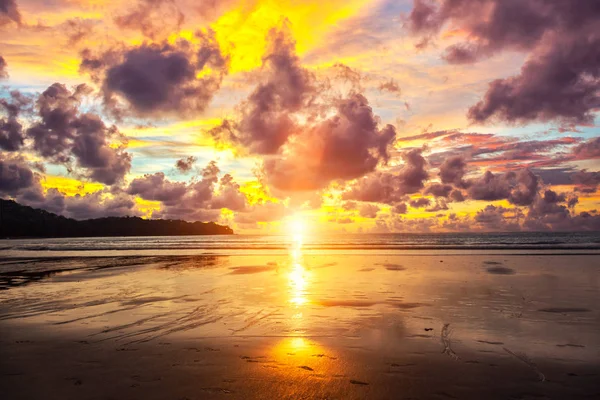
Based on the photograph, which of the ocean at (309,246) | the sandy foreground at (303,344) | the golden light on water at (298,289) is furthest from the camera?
the ocean at (309,246)

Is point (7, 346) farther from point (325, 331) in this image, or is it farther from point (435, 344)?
point (435, 344)

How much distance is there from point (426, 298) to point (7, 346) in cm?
1491

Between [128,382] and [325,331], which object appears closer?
[128,382]

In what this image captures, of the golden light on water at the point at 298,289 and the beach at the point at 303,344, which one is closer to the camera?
the beach at the point at 303,344

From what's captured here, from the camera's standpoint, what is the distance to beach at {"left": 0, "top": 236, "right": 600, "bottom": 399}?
6.77 metres

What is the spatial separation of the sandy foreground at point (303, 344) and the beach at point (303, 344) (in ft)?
0.13

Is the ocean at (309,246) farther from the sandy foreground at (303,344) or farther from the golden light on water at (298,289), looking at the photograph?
the sandy foreground at (303,344)

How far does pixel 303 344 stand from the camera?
960 cm

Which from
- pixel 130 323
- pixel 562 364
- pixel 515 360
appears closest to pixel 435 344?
pixel 515 360

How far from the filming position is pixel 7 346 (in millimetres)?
9703

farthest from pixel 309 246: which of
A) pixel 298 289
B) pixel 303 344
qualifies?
pixel 303 344

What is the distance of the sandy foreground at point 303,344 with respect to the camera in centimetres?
676

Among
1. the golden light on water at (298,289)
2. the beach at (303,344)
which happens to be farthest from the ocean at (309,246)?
the beach at (303,344)

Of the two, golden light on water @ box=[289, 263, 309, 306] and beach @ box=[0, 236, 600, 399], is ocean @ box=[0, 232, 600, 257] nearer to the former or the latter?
golden light on water @ box=[289, 263, 309, 306]
